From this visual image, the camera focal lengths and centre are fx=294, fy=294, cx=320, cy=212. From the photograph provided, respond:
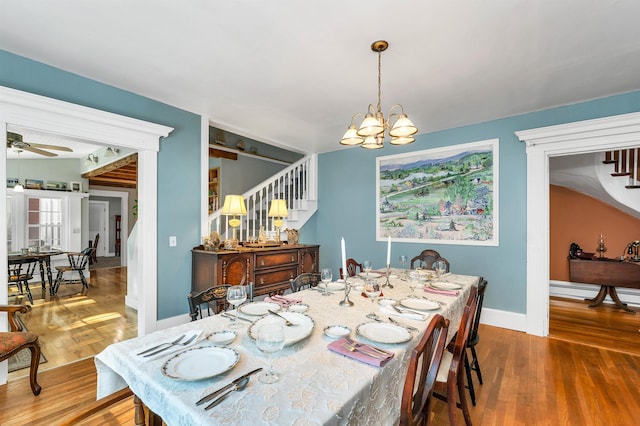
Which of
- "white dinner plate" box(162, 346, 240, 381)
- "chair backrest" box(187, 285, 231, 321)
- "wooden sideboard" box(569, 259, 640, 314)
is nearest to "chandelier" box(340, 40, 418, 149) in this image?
"chair backrest" box(187, 285, 231, 321)

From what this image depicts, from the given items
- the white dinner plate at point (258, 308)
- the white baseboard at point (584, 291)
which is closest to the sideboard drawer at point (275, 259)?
the white dinner plate at point (258, 308)

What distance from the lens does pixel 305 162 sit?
536 cm

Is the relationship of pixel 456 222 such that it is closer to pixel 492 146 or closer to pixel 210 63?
pixel 492 146

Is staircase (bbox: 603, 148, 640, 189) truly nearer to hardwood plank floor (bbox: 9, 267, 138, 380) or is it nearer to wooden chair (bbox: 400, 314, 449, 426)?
wooden chair (bbox: 400, 314, 449, 426)

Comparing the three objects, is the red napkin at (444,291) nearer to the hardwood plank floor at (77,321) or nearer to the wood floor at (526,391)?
the wood floor at (526,391)

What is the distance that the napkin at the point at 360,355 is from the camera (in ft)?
3.76

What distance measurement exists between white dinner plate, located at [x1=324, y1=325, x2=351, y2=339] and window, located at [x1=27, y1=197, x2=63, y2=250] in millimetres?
7434

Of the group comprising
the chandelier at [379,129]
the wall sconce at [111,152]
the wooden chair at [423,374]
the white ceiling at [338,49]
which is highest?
the white ceiling at [338,49]

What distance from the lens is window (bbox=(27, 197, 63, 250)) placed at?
20.5 feet

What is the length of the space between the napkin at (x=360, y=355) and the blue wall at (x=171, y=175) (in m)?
2.58

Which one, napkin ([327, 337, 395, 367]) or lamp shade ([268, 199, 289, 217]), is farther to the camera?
lamp shade ([268, 199, 289, 217])

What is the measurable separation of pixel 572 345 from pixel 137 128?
5.03 m

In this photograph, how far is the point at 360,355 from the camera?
1.20 m

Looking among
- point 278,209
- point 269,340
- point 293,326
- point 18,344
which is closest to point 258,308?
point 293,326
